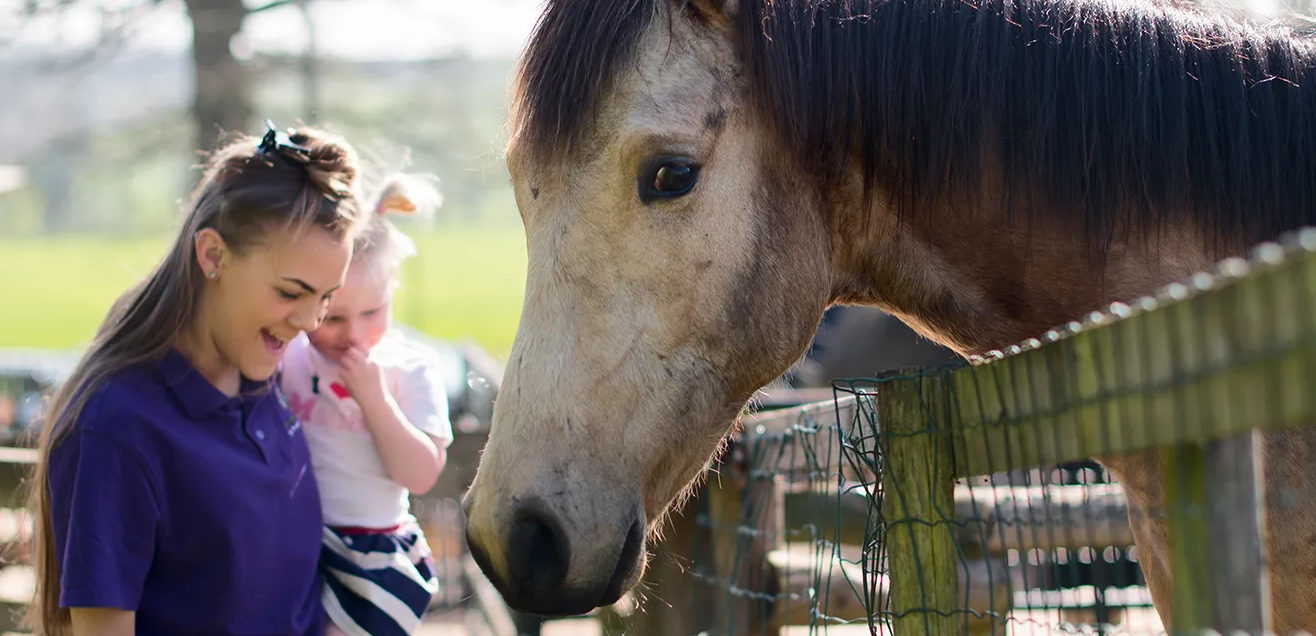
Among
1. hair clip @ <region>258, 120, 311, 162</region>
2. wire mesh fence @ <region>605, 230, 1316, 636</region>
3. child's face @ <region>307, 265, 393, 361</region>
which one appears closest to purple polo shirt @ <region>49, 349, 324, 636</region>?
child's face @ <region>307, 265, 393, 361</region>

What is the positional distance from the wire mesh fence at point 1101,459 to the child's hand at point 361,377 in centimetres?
98

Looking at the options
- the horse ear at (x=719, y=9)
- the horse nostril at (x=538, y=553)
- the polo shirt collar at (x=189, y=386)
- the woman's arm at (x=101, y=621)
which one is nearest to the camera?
the horse nostril at (x=538, y=553)

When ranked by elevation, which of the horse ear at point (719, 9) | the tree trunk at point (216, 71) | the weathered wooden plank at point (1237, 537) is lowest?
the weathered wooden plank at point (1237, 537)

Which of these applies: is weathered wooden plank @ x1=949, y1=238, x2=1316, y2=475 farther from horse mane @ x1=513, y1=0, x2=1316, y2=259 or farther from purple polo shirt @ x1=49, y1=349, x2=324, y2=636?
purple polo shirt @ x1=49, y1=349, x2=324, y2=636

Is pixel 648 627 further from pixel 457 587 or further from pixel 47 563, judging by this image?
pixel 457 587

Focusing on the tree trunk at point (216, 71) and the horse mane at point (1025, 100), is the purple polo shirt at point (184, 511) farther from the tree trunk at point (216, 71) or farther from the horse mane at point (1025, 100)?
the tree trunk at point (216, 71)

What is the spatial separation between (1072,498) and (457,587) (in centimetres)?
460

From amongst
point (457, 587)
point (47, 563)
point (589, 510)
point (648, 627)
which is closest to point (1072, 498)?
point (648, 627)

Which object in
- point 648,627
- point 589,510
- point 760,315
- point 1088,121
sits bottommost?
point 648,627

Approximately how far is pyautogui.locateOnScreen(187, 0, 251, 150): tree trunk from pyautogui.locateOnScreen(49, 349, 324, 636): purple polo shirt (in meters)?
9.92

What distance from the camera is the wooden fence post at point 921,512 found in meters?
1.57

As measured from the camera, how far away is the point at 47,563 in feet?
7.39

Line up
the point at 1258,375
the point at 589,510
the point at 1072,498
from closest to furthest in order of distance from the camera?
the point at 1258,375 < the point at 589,510 < the point at 1072,498

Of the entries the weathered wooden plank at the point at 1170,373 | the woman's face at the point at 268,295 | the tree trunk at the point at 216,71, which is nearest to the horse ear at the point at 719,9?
the weathered wooden plank at the point at 1170,373
